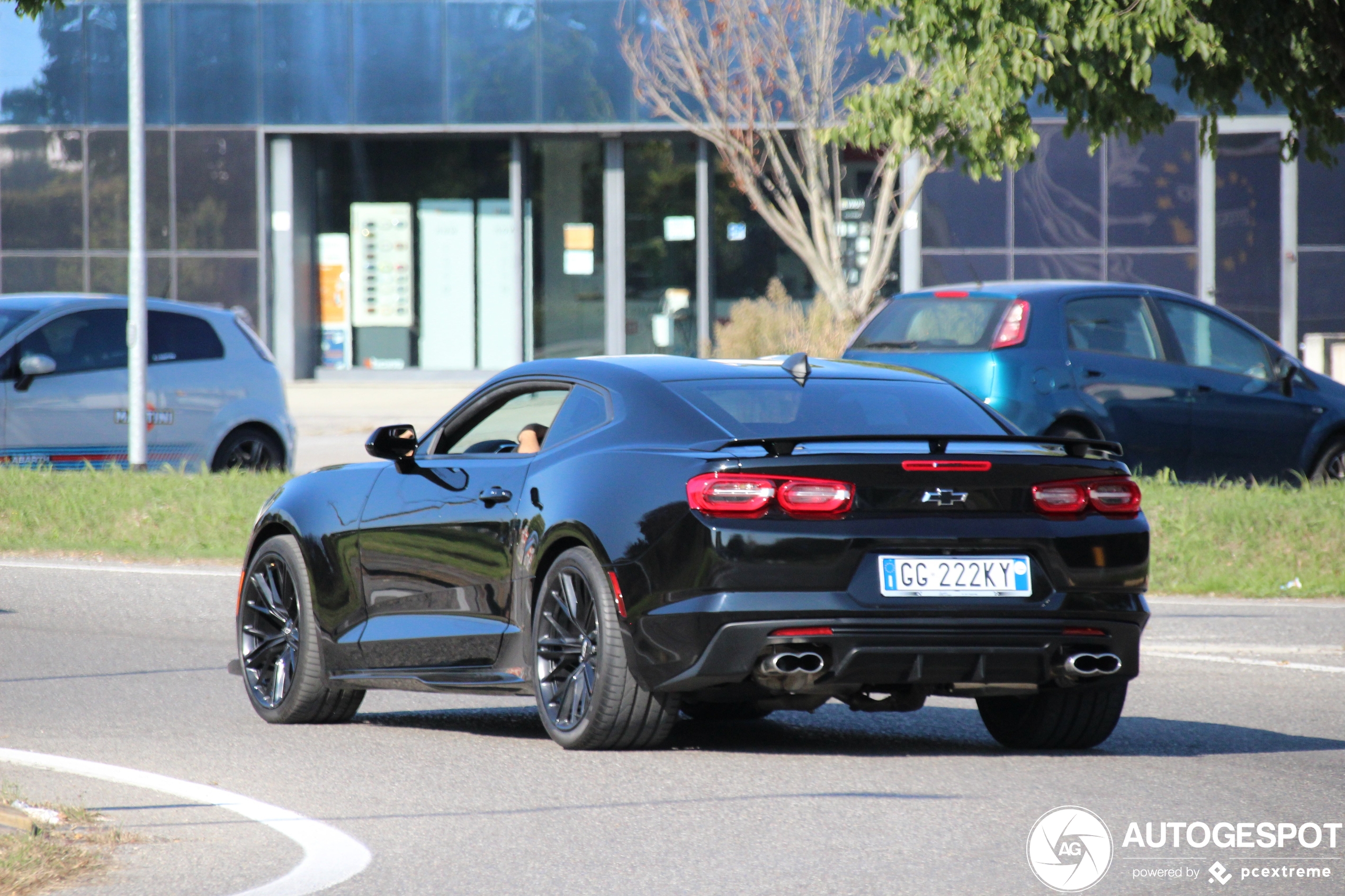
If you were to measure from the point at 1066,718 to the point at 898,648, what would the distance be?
3.52 ft

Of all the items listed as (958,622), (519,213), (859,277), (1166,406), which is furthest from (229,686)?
(519,213)

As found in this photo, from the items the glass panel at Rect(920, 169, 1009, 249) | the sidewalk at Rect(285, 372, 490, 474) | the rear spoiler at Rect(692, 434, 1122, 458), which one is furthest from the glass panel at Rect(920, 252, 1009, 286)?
the rear spoiler at Rect(692, 434, 1122, 458)

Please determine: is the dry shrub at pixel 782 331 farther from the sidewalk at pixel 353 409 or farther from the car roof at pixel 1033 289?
the car roof at pixel 1033 289

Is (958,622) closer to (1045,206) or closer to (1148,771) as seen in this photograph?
(1148,771)

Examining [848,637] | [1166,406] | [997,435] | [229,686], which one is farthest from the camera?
[1166,406]

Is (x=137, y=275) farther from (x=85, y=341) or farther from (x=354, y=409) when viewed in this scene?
(x=354, y=409)

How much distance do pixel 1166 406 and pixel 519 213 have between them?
20732 mm

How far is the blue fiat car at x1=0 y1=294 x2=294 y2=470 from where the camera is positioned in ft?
53.0

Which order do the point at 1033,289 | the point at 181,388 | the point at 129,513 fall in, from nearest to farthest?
the point at 1033,289 < the point at 129,513 < the point at 181,388

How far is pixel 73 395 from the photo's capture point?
16.4 m

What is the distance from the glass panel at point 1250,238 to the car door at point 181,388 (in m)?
19.0

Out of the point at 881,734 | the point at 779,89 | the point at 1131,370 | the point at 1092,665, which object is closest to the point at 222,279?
the point at 779,89

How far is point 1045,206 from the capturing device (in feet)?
103

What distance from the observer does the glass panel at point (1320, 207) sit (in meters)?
31.2
